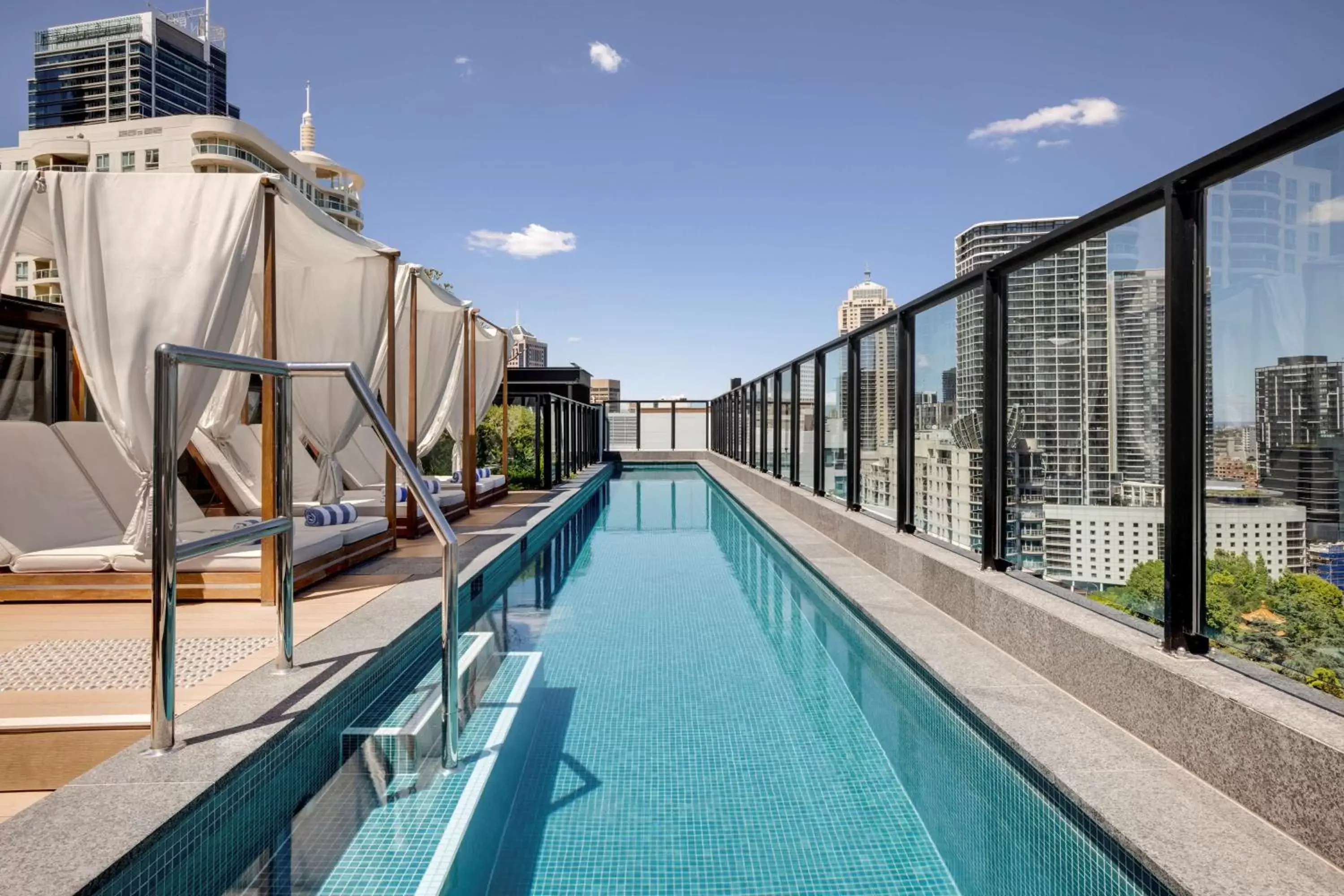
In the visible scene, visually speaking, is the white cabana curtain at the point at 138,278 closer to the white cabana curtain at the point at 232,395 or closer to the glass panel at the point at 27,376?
the white cabana curtain at the point at 232,395

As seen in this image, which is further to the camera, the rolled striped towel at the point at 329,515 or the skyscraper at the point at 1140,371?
the rolled striped towel at the point at 329,515

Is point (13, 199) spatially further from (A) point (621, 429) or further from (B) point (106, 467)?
(A) point (621, 429)

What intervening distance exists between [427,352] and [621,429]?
1338 cm

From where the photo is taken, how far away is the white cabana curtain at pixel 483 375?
882 centimetres

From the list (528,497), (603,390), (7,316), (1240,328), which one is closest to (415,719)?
(1240,328)

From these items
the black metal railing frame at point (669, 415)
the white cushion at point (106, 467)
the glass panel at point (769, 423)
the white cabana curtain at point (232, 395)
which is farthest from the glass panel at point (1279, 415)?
the black metal railing frame at point (669, 415)

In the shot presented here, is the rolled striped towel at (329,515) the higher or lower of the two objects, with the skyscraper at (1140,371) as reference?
lower

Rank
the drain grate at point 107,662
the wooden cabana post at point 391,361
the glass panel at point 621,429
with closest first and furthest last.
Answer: the drain grate at point 107,662 < the wooden cabana post at point 391,361 < the glass panel at point 621,429

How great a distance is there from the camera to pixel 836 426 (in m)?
6.69

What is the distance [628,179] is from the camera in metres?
20.9

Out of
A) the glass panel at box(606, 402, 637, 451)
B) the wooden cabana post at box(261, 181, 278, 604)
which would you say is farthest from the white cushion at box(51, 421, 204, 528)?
the glass panel at box(606, 402, 637, 451)

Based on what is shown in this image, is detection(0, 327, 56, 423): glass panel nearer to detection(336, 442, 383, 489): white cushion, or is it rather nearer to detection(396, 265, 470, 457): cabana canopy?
detection(336, 442, 383, 489): white cushion

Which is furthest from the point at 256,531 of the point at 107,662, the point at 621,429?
the point at 621,429

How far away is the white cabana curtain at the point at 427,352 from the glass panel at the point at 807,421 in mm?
3615
